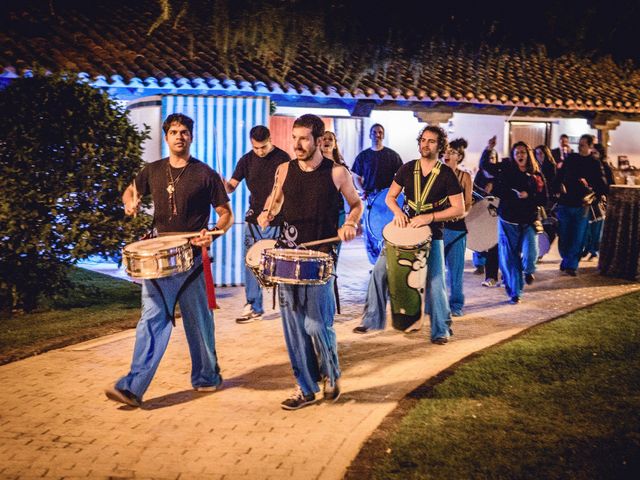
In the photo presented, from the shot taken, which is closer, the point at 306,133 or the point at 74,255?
the point at 306,133

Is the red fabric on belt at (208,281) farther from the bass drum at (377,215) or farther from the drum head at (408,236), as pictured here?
the bass drum at (377,215)

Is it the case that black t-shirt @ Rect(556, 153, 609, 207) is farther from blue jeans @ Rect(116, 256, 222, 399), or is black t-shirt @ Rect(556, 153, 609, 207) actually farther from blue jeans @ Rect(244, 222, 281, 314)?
blue jeans @ Rect(116, 256, 222, 399)

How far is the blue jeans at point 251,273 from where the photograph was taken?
8.20 m

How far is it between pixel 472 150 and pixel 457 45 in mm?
10346

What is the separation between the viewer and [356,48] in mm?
7324

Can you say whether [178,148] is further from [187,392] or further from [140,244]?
[187,392]

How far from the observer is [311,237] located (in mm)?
5387

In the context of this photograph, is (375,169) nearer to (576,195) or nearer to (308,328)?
(576,195)

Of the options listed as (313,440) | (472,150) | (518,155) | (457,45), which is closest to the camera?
(313,440)

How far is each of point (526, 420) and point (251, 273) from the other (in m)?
3.82

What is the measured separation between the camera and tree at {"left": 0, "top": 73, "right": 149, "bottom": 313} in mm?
7906

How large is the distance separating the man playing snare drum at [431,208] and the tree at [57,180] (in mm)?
3116

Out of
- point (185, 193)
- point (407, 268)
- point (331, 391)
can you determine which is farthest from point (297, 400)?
point (407, 268)

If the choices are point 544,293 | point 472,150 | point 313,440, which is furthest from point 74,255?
point 472,150
